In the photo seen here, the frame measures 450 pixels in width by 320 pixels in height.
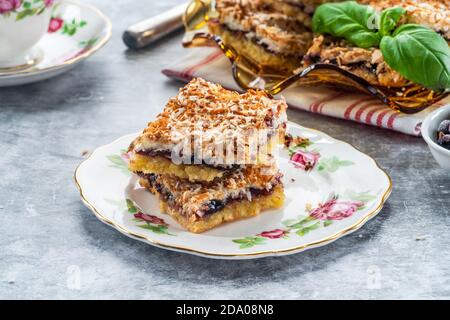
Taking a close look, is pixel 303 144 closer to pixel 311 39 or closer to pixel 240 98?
pixel 240 98

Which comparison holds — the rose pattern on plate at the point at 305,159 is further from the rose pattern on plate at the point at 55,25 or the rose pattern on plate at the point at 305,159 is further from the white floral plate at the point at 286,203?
the rose pattern on plate at the point at 55,25

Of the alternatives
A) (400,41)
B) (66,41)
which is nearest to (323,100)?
(400,41)

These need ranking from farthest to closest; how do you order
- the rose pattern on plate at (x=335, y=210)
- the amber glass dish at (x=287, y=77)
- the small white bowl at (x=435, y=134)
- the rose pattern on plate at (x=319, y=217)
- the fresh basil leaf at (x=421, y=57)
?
1. the amber glass dish at (x=287, y=77)
2. the fresh basil leaf at (x=421, y=57)
3. the small white bowl at (x=435, y=134)
4. the rose pattern on plate at (x=335, y=210)
5. the rose pattern on plate at (x=319, y=217)

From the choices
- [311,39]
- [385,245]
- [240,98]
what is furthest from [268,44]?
[385,245]

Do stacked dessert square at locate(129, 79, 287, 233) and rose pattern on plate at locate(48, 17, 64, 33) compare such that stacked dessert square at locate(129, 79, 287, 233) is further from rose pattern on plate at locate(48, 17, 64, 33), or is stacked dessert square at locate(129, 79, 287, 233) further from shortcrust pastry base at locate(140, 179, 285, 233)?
rose pattern on plate at locate(48, 17, 64, 33)

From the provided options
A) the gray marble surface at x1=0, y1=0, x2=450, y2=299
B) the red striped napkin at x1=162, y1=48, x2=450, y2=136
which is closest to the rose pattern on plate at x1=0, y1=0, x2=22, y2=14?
the gray marble surface at x1=0, y1=0, x2=450, y2=299

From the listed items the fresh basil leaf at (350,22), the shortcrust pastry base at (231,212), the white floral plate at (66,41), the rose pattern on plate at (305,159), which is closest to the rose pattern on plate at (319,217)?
the shortcrust pastry base at (231,212)
